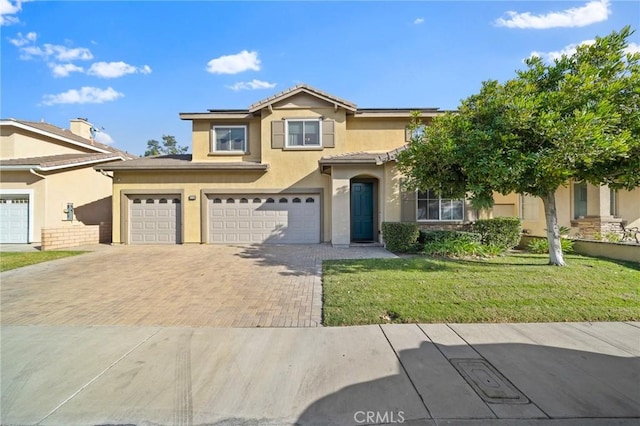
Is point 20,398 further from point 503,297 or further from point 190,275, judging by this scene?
point 503,297

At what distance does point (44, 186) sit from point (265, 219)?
34.7ft

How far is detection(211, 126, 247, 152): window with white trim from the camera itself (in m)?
14.2

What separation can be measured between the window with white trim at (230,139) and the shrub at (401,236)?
26.5 ft

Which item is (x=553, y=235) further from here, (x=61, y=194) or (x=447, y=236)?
(x=61, y=194)

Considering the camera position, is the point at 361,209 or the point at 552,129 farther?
the point at 361,209

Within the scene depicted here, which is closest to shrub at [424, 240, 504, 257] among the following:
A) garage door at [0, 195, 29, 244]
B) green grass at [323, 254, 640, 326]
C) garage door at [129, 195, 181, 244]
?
green grass at [323, 254, 640, 326]

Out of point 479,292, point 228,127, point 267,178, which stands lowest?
point 479,292

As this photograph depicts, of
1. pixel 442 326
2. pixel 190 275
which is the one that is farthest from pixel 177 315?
pixel 442 326

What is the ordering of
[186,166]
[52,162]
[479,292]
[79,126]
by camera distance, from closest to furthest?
[479,292] → [186,166] → [52,162] → [79,126]

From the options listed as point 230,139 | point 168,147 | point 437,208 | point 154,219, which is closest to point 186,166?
point 230,139

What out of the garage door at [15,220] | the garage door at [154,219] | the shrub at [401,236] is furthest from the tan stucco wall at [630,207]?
the garage door at [15,220]

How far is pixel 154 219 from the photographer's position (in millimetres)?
13508

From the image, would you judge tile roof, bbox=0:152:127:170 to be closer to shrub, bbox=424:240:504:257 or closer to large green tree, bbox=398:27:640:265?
large green tree, bbox=398:27:640:265

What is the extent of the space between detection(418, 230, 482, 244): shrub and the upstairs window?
247 inches
